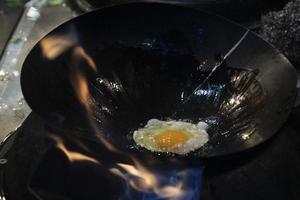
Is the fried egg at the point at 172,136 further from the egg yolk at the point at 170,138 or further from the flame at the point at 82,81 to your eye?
the flame at the point at 82,81

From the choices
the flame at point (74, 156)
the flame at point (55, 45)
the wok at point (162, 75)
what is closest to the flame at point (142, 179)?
the flame at point (74, 156)

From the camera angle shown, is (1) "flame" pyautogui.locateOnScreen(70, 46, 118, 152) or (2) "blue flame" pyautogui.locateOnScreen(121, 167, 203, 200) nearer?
(2) "blue flame" pyautogui.locateOnScreen(121, 167, 203, 200)

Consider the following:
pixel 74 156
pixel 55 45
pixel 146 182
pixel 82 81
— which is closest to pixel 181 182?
pixel 146 182

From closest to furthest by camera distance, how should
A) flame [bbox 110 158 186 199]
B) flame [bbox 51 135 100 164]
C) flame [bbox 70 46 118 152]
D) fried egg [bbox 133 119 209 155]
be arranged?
flame [bbox 110 158 186 199] < flame [bbox 51 135 100 164] < fried egg [bbox 133 119 209 155] < flame [bbox 70 46 118 152]

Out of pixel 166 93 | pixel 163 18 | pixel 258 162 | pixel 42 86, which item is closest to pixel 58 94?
pixel 42 86

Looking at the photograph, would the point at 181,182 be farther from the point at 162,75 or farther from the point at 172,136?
the point at 162,75

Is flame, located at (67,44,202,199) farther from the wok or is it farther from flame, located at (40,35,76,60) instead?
flame, located at (40,35,76,60)

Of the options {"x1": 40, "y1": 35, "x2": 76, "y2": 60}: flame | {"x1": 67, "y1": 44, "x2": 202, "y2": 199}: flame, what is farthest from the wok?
{"x1": 67, "y1": 44, "x2": 202, "y2": 199}: flame
